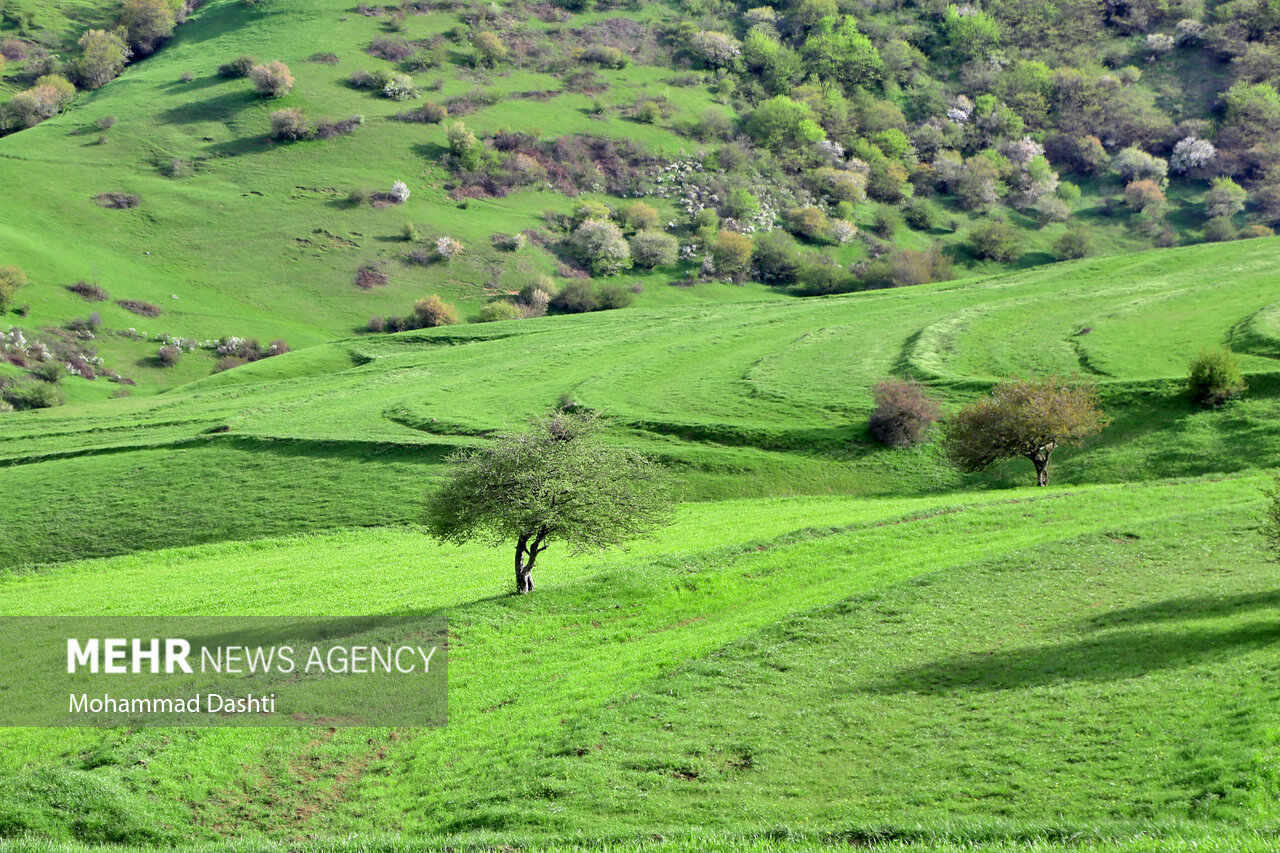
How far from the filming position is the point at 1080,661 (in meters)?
24.0

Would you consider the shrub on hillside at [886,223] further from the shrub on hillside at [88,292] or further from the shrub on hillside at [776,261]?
the shrub on hillside at [88,292]

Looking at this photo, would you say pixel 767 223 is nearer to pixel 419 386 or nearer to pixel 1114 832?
pixel 419 386

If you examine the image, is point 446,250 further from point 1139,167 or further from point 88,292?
A: point 1139,167

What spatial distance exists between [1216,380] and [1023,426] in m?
15.7

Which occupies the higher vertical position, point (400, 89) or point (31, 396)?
point (400, 89)

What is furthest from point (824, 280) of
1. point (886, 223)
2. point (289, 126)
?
point (289, 126)

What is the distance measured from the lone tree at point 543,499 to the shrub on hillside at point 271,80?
158510 mm

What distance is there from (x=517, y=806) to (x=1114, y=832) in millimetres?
11258

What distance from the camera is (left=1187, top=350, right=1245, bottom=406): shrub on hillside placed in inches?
2308

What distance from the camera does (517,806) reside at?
1889cm

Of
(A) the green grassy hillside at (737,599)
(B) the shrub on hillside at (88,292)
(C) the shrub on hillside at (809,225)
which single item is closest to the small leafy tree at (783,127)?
(C) the shrub on hillside at (809,225)

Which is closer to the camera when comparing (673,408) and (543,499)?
(543,499)

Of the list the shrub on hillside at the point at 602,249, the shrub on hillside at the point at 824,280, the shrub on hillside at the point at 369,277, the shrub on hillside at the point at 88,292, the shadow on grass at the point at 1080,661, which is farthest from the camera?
the shrub on hillside at the point at 602,249

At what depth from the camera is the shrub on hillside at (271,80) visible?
16812cm
